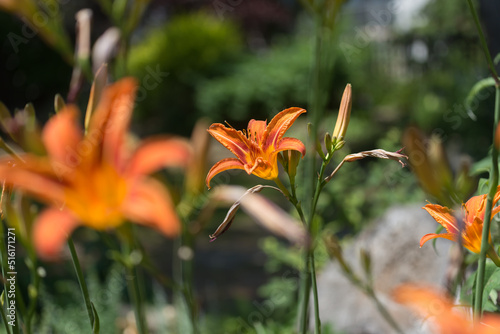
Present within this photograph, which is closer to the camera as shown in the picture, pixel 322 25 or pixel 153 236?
pixel 322 25

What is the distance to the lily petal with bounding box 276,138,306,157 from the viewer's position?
1.77 ft

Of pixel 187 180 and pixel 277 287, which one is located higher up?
pixel 187 180

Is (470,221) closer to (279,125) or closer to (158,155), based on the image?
(279,125)

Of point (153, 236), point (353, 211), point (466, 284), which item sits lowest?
point (153, 236)

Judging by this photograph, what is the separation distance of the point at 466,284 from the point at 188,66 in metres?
7.41

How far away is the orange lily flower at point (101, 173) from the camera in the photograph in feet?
1.14

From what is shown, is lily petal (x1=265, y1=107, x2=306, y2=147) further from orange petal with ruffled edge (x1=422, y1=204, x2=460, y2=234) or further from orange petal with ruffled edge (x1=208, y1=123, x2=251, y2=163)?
orange petal with ruffled edge (x1=422, y1=204, x2=460, y2=234)

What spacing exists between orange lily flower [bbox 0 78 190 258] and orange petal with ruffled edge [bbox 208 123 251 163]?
0.65ft

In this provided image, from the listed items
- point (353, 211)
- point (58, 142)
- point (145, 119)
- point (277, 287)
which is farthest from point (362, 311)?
point (145, 119)

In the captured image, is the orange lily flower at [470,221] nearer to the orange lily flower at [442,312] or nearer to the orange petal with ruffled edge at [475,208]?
the orange petal with ruffled edge at [475,208]

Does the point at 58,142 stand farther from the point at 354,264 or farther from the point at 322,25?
the point at 354,264

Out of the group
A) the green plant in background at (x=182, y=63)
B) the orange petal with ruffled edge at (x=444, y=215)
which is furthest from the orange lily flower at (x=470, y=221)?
the green plant in background at (x=182, y=63)

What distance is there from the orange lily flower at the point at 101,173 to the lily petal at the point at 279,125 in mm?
220

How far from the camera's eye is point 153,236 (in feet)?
16.0
